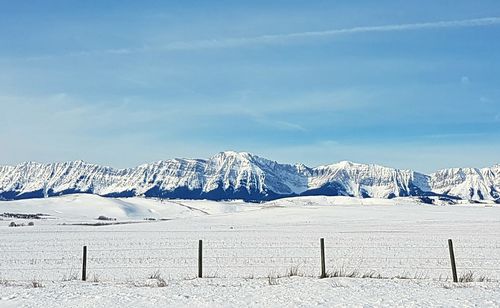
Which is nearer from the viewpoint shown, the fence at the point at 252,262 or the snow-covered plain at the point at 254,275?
the snow-covered plain at the point at 254,275

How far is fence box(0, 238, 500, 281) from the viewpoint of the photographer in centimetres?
2351

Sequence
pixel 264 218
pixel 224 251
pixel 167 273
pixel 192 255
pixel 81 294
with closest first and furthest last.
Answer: pixel 81 294 → pixel 167 273 → pixel 192 255 → pixel 224 251 → pixel 264 218

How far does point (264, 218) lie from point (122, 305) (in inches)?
3813

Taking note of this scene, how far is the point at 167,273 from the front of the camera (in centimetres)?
2420

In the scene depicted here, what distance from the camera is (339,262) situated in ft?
95.5

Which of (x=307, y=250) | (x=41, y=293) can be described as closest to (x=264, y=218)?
(x=307, y=250)

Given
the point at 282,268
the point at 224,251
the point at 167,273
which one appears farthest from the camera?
the point at 224,251

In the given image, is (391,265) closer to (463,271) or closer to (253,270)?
(463,271)

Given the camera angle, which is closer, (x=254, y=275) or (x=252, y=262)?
(x=254, y=275)

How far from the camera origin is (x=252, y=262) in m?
29.1

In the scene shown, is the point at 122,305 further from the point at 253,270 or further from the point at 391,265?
the point at 391,265

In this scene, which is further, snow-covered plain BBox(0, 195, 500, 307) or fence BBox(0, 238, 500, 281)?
fence BBox(0, 238, 500, 281)

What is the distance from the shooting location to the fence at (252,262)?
23.5 m

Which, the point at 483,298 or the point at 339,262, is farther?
the point at 339,262
